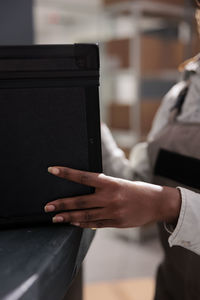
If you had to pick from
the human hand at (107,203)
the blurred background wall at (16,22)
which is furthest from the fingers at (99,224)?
the blurred background wall at (16,22)

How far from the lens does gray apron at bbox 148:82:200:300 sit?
87 centimetres

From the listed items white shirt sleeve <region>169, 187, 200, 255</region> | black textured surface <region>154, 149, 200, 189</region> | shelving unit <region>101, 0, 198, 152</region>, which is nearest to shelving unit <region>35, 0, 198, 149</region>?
shelving unit <region>101, 0, 198, 152</region>

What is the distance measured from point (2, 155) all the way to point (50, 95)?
0.11 m

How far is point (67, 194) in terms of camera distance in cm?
57

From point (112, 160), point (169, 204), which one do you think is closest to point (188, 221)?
point (169, 204)

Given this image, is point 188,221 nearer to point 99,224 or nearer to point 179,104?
point 99,224

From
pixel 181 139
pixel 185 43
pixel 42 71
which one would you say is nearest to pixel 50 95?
pixel 42 71

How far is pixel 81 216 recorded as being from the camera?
560 millimetres

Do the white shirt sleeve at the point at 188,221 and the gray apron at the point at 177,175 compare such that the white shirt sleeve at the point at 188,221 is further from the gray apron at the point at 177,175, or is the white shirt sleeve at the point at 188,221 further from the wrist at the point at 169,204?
the gray apron at the point at 177,175

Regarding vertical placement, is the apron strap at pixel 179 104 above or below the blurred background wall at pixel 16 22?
below

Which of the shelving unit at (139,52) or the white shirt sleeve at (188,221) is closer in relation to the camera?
the white shirt sleeve at (188,221)

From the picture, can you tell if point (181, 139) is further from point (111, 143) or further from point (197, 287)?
point (197, 287)

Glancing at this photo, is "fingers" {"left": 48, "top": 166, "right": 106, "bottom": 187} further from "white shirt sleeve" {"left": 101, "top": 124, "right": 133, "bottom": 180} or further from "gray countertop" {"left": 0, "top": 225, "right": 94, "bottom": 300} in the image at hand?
"white shirt sleeve" {"left": 101, "top": 124, "right": 133, "bottom": 180}

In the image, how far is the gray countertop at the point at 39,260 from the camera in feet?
1.34
